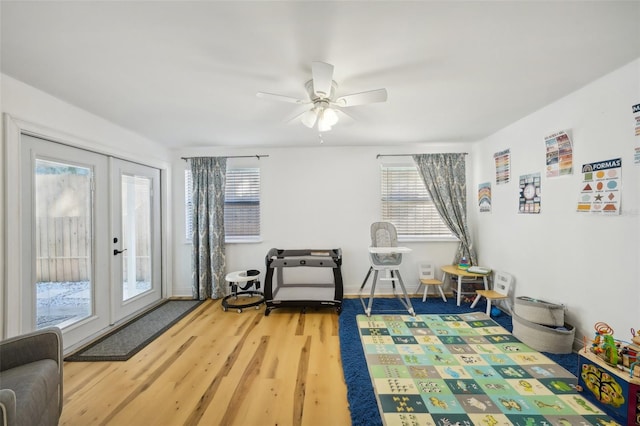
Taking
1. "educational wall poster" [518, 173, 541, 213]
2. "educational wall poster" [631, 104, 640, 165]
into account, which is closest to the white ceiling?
"educational wall poster" [631, 104, 640, 165]

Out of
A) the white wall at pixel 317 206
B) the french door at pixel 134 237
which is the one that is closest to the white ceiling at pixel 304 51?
the french door at pixel 134 237

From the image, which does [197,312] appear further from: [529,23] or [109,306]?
[529,23]

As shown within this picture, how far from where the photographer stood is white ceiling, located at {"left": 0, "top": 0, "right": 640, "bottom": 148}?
1.28 metres

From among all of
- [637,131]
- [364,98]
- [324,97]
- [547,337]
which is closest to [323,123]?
[324,97]

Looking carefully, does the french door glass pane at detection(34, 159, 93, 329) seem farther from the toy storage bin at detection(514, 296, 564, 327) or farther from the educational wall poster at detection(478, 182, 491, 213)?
the educational wall poster at detection(478, 182, 491, 213)

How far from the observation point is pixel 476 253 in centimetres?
379

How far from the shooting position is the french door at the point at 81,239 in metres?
2.08

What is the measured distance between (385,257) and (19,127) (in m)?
3.74

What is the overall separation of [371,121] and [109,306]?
3.73 metres

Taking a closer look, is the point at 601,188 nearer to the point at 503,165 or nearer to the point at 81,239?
the point at 503,165

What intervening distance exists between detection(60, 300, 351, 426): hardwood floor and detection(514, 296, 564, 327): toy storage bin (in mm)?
1904

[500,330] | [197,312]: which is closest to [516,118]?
[500,330]

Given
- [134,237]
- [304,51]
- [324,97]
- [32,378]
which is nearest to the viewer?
[32,378]

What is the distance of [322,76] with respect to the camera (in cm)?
158
